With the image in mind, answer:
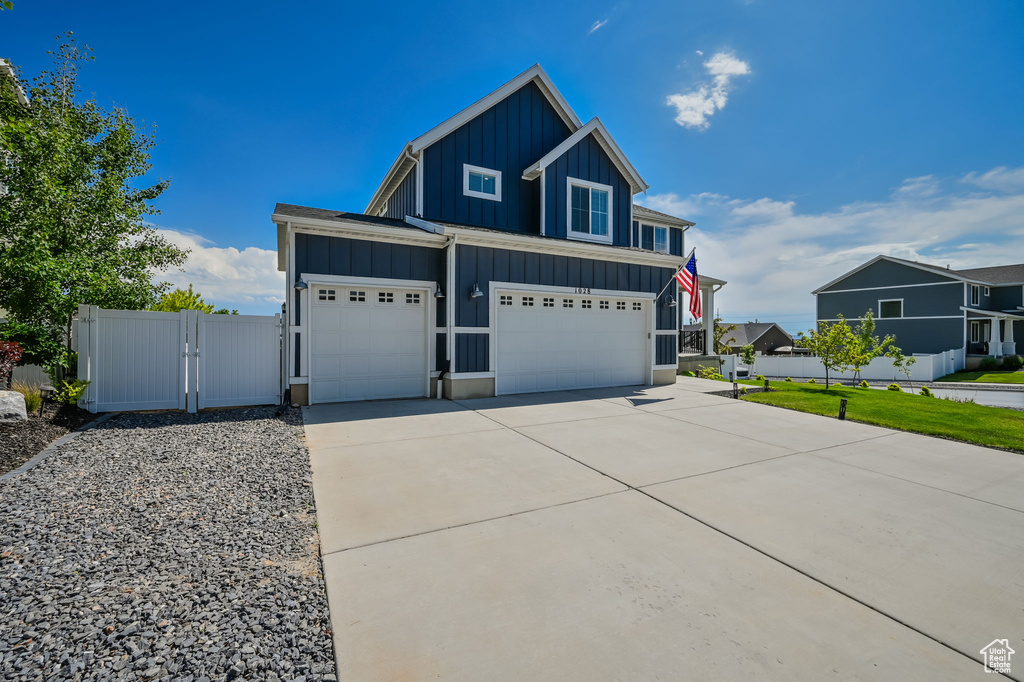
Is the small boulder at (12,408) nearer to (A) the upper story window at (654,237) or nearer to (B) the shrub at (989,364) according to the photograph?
(A) the upper story window at (654,237)

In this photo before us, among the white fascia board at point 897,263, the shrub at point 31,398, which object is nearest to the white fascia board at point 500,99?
the shrub at point 31,398

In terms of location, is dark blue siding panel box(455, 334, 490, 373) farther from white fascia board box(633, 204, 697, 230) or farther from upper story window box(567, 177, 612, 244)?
white fascia board box(633, 204, 697, 230)

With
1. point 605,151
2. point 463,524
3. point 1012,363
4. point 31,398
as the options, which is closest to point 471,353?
point 463,524

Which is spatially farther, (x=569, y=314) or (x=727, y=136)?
(x=727, y=136)

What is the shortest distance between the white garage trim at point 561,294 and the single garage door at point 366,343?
143 centimetres

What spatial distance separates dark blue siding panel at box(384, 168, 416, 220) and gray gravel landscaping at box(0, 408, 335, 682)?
8.12 meters

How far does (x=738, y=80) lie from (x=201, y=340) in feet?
42.0

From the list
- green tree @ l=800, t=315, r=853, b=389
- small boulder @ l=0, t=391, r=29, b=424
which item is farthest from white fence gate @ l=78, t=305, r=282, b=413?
green tree @ l=800, t=315, r=853, b=389

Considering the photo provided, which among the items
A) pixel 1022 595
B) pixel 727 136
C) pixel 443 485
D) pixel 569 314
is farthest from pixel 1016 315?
pixel 443 485

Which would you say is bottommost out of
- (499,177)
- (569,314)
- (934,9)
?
(569,314)

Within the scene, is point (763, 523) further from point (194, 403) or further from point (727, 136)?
point (727, 136)

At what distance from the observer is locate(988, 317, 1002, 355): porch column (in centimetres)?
2416

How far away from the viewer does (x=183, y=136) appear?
10.4 meters

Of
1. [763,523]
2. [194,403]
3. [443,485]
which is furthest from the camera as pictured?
[194,403]
